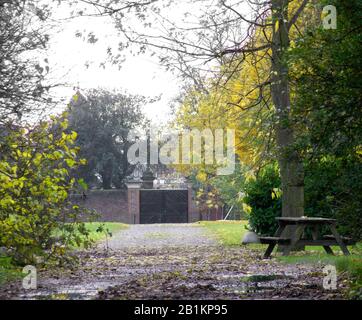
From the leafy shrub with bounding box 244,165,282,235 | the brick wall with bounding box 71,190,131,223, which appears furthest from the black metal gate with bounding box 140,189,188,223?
the leafy shrub with bounding box 244,165,282,235

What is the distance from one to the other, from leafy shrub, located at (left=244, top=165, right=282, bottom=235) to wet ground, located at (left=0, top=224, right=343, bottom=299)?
2.35 metres

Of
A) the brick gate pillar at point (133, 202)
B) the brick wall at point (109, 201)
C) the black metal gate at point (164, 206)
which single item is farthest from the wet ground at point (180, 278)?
the brick wall at point (109, 201)

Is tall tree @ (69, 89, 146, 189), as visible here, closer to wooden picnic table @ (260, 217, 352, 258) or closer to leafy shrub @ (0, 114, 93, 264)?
wooden picnic table @ (260, 217, 352, 258)

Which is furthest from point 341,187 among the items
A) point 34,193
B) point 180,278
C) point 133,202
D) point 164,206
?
point 133,202

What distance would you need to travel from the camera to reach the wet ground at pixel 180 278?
10297mm

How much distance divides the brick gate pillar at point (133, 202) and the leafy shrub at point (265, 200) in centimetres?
3416

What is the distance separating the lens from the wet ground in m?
10.3

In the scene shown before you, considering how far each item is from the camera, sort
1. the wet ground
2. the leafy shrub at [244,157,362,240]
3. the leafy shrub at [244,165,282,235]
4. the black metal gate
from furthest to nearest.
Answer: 1. the black metal gate
2. the leafy shrub at [244,165,282,235]
3. the leafy shrub at [244,157,362,240]
4. the wet ground

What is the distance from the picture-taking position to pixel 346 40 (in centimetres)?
1006

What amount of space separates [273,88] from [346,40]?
9.16 m

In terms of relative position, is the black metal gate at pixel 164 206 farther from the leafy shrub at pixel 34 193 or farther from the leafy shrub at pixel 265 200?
the leafy shrub at pixel 34 193

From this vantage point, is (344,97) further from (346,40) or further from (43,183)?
(43,183)

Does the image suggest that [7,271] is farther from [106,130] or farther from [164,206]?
[106,130]
